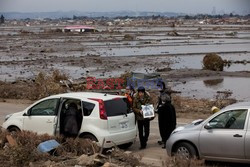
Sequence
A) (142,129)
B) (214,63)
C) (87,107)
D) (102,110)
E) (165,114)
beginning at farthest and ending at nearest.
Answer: (214,63) → (142,129) → (165,114) → (87,107) → (102,110)

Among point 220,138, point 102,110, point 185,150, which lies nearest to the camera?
point 220,138

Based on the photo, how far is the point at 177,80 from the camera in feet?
119

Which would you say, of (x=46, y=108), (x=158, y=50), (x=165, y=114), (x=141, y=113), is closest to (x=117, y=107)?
(x=141, y=113)

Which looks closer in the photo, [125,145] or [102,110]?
[102,110]

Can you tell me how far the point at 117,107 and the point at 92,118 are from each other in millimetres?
→ 740

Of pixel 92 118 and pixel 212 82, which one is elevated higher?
pixel 92 118

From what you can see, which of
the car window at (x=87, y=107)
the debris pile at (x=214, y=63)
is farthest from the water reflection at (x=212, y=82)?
the car window at (x=87, y=107)

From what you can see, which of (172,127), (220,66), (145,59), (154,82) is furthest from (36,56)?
(172,127)

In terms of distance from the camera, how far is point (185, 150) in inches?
439

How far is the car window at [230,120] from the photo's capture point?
34.0ft

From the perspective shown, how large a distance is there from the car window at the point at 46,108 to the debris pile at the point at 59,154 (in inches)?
64.8

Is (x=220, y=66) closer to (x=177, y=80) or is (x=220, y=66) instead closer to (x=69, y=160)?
(x=177, y=80)

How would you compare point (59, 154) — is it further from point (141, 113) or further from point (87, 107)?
point (141, 113)

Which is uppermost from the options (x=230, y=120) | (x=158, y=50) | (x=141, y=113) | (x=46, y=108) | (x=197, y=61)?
(x=230, y=120)
